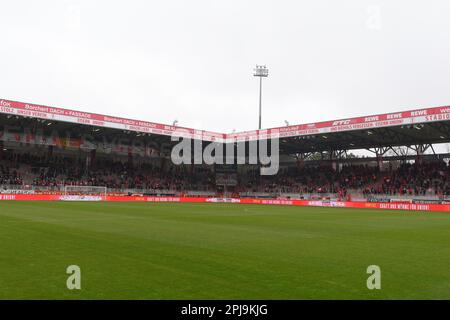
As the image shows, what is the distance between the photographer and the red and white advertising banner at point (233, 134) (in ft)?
126

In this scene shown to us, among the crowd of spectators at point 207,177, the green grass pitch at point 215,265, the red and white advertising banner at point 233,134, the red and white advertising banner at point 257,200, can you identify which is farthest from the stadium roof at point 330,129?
the green grass pitch at point 215,265

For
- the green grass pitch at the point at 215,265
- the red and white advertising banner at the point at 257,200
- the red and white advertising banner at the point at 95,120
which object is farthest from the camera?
the red and white advertising banner at the point at 95,120

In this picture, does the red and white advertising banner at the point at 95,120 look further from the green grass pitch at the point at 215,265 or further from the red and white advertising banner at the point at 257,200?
the green grass pitch at the point at 215,265

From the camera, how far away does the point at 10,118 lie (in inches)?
1757

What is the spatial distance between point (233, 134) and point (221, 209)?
23098mm

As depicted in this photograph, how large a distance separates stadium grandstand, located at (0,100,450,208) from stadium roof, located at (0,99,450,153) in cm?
10

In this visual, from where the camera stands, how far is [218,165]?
6838 centimetres

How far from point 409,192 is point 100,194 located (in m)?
33.6

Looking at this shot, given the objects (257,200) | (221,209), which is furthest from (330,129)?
(221,209)

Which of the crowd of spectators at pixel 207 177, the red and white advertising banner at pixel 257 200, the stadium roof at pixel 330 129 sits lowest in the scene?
the red and white advertising banner at pixel 257 200

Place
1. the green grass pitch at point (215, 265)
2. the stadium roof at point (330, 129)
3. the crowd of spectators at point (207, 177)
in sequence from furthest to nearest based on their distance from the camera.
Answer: the crowd of spectators at point (207, 177), the stadium roof at point (330, 129), the green grass pitch at point (215, 265)

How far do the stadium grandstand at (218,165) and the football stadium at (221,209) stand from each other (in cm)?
18

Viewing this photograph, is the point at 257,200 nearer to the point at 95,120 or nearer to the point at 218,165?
the point at 218,165
